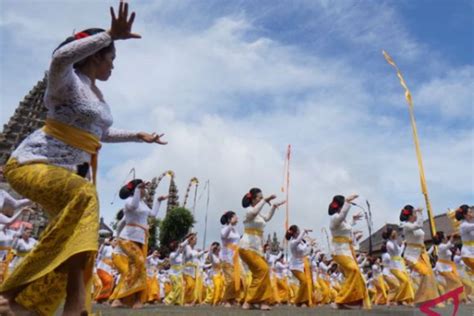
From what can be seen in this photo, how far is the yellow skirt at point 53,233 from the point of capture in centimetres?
270

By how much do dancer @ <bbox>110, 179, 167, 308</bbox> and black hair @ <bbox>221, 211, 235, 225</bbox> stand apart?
9.21 ft

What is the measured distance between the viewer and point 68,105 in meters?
3.00

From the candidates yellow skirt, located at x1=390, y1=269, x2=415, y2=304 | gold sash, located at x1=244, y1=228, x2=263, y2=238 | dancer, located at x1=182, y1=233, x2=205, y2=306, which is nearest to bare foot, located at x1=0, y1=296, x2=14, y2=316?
gold sash, located at x1=244, y1=228, x2=263, y2=238

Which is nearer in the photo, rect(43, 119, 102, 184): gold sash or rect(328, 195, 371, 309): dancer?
rect(43, 119, 102, 184): gold sash

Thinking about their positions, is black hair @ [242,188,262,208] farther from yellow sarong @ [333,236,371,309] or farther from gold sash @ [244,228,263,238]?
yellow sarong @ [333,236,371,309]

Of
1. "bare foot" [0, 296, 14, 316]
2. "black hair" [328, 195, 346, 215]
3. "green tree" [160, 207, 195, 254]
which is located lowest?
"bare foot" [0, 296, 14, 316]

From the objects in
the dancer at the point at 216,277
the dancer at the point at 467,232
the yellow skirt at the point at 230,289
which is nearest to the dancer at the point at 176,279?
the dancer at the point at 216,277

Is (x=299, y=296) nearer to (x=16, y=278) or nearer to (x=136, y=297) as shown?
(x=136, y=297)

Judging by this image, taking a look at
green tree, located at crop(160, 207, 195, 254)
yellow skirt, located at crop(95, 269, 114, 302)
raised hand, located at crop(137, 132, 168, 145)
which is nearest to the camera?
raised hand, located at crop(137, 132, 168, 145)

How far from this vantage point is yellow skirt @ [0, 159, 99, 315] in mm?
2699

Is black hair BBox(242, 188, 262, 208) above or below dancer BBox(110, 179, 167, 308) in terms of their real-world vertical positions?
above

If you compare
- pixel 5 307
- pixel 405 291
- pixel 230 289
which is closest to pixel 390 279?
pixel 405 291

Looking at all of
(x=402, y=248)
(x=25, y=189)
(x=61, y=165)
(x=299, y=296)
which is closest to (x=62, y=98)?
(x=61, y=165)

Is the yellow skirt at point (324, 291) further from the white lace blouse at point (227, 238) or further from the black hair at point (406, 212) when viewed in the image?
the white lace blouse at point (227, 238)
